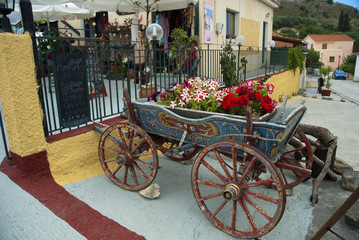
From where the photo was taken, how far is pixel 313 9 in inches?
4668

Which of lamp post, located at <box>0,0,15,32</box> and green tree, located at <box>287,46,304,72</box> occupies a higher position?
lamp post, located at <box>0,0,15,32</box>

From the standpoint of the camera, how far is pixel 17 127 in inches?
120

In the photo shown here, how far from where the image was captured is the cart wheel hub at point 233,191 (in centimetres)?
243

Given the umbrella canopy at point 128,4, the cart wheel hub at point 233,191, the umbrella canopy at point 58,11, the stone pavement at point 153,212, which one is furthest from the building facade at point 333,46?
the cart wheel hub at point 233,191

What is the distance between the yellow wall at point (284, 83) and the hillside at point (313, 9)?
106m

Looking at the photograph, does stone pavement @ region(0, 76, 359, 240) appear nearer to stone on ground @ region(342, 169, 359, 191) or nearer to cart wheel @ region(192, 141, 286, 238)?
stone on ground @ region(342, 169, 359, 191)

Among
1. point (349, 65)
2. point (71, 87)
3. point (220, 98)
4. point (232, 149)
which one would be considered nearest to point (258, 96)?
point (220, 98)

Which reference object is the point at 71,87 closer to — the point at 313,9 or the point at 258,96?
the point at 258,96

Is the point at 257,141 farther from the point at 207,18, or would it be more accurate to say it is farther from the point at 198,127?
the point at 207,18

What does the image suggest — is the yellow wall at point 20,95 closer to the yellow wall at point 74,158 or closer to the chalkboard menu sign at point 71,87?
the yellow wall at point 74,158

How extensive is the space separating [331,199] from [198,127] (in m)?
2.06

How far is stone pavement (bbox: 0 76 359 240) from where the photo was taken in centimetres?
263

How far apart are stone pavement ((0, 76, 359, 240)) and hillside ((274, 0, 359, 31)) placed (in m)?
119

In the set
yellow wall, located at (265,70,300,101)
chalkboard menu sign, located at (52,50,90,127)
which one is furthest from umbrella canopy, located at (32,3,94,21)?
yellow wall, located at (265,70,300,101)
